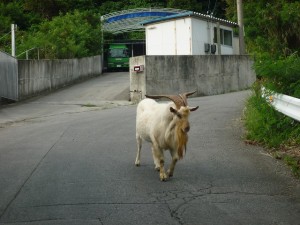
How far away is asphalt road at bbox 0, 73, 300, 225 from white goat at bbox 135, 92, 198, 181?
1.11ft

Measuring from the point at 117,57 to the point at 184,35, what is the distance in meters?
12.0

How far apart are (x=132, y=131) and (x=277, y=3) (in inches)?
246

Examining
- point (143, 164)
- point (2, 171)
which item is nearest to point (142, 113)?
point (143, 164)

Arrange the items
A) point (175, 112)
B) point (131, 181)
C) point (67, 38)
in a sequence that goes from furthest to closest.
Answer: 1. point (67, 38)
2. point (131, 181)
3. point (175, 112)

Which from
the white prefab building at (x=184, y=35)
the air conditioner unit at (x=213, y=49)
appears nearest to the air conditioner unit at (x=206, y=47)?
the white prefab building at (x=184, y=35)

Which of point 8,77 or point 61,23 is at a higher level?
point 61,23

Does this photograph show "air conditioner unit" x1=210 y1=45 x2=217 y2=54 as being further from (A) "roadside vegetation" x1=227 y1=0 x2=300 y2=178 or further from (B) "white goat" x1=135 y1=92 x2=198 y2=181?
(B) "white goat" x1=135 y1=92 x2=198 y2=181

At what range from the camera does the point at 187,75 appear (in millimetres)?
22938

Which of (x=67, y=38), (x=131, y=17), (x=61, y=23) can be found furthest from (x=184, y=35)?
(x=61, y=23)

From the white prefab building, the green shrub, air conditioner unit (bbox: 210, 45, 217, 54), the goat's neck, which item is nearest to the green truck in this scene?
the white prefab building

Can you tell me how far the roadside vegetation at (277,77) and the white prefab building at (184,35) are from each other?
16.6 m

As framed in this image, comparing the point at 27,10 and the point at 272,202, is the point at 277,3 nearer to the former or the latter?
the point at 272,202

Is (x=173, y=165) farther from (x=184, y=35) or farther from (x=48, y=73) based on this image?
(x=184, y=35)

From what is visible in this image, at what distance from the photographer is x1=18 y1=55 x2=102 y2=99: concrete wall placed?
22688mm
